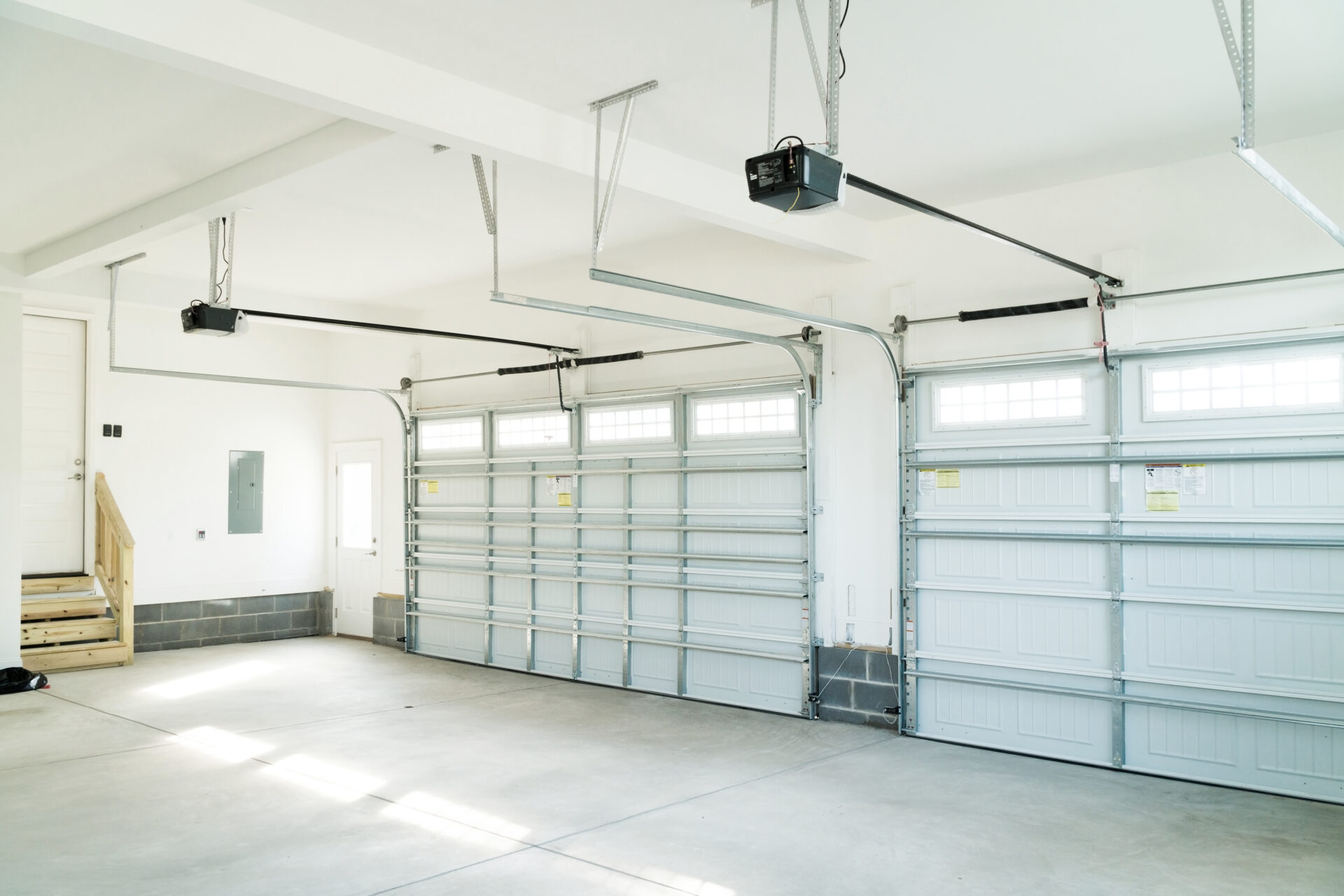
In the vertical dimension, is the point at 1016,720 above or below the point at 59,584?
below

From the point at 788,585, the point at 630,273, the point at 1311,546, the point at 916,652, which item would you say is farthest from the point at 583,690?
the point at 1311,546

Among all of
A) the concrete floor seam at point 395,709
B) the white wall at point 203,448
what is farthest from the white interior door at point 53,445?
the concrete floor seam at point 395,709

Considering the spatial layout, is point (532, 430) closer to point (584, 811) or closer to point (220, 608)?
point (220, 608)

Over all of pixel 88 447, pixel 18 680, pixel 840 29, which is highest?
pixel 840 29

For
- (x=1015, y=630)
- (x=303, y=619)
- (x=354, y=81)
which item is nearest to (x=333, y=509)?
(x=303, y=619)

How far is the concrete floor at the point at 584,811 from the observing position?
3887mm

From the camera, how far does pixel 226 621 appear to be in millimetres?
10219

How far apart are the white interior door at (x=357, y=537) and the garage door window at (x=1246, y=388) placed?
7.90m

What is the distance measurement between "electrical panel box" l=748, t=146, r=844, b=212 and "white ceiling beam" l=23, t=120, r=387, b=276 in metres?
2.14

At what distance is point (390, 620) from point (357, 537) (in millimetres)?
1218

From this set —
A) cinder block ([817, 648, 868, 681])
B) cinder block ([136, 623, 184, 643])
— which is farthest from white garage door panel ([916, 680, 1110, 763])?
cinder block ([136, 623, 184, 643])

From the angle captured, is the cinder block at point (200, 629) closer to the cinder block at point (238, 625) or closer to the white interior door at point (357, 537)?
the cinder block at point (238, 625)

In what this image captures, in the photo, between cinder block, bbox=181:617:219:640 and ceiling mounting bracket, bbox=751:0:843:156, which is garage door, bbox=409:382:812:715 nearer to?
cinder block, bbox=181:617:219:640

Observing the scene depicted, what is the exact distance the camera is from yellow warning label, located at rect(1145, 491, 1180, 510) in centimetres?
533
